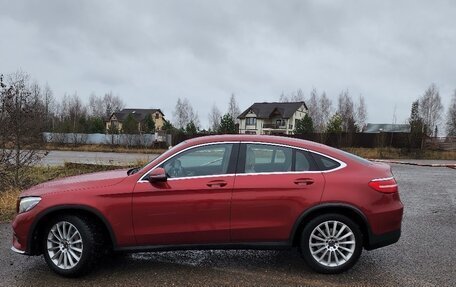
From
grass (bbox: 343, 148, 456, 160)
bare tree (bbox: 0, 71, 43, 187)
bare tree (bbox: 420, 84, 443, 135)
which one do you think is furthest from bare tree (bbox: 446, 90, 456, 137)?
bare tree (bbox: 0, 71, 43, 187)

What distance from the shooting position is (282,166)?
487 centimetres

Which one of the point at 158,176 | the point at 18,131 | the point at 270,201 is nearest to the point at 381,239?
the point at 270,201

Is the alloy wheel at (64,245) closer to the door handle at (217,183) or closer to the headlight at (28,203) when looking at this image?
the headlight at (28,203)

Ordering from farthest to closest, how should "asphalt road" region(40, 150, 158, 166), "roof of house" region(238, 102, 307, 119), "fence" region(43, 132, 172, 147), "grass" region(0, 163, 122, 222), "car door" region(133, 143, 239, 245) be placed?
1. "roof of house" region(238, 102, 307, 119)
2. "fence" region(43, 132, 172, 147)
3. "asphalt road" region(40, 150, 158, 166)
4. "grass" region(0, 163, 122, 222)
5. "car door" region(133, 143, 239, 245)

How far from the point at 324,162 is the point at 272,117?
74680 millimetres

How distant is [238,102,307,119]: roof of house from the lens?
78.1 m

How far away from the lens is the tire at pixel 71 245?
15.2ft

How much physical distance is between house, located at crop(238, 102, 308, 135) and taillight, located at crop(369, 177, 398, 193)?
7231 centimetres

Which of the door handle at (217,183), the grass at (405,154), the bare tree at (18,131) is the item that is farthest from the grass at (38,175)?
the grass at (405,154)

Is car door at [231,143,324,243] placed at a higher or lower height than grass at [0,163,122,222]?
higher

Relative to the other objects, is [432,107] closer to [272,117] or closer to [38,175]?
[272,117]

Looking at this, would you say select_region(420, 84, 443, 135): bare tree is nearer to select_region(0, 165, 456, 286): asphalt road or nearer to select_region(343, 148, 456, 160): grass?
select_region(343, 148, 456, 160): grass

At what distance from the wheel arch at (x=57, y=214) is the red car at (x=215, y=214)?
1 cm

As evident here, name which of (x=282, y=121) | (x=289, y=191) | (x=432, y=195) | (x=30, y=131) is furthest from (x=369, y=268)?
(x=282, y=121)
